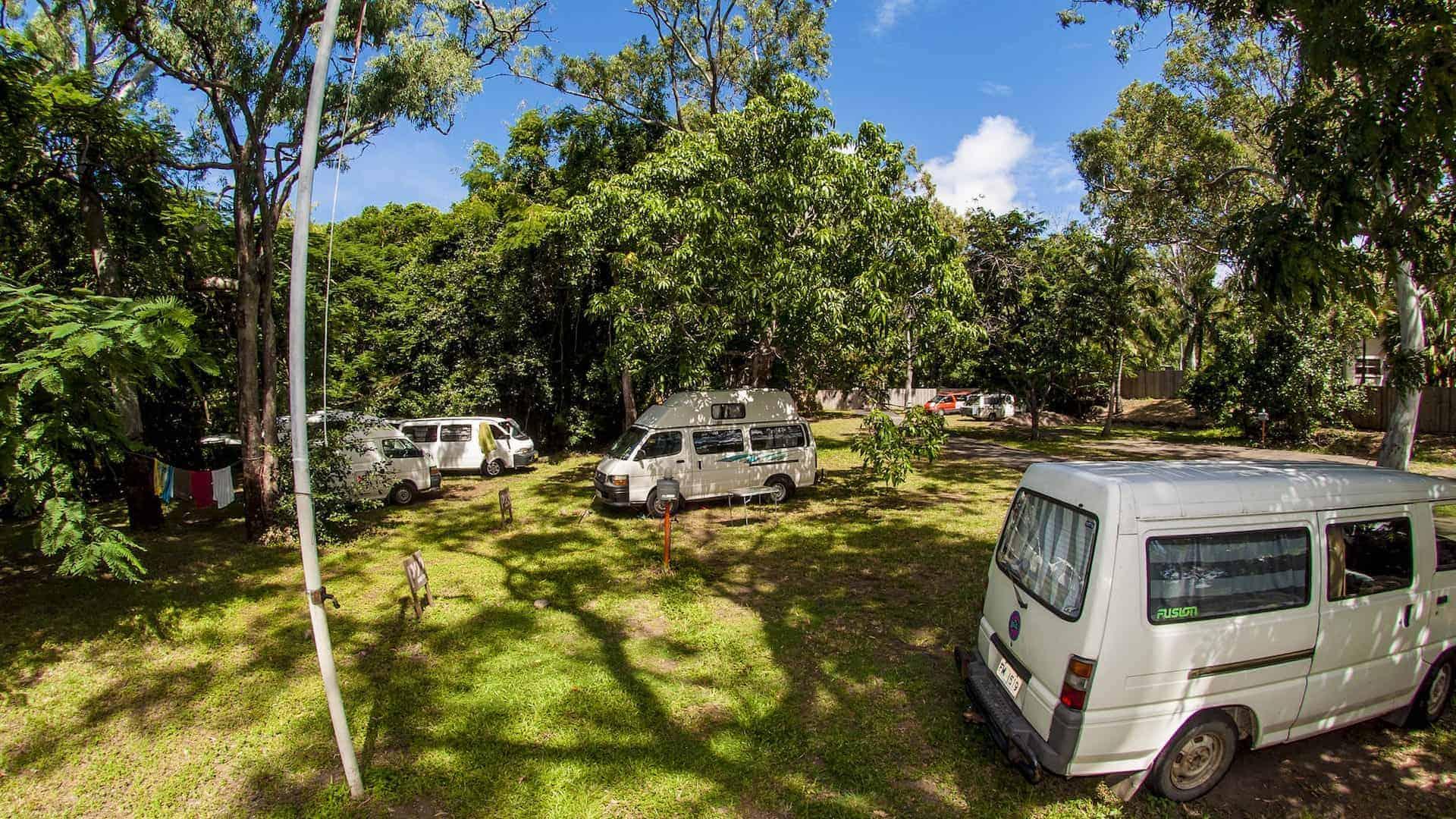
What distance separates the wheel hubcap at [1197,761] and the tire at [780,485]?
8.70 m

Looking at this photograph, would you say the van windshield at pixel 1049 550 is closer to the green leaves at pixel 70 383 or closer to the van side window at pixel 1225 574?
the van side window at pixel 1225 574

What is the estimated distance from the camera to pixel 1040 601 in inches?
156

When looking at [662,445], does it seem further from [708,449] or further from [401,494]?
[401,494]

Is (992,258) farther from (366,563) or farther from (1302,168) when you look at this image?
(366,563)

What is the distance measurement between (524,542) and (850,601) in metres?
5.49

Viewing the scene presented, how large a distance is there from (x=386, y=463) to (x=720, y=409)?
23.0 feet

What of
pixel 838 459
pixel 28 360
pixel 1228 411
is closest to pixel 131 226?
pixel 28 360

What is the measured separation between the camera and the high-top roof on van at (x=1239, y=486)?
362cm

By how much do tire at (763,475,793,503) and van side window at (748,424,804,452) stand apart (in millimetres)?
626

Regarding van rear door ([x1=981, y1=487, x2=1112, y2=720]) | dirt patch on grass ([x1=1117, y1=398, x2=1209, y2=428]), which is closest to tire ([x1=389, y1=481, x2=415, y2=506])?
van rear door ([x1=981, y1=487, x2=1112, y2=720])

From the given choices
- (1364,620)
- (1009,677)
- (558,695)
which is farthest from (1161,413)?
(558,695)

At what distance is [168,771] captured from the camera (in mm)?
4445

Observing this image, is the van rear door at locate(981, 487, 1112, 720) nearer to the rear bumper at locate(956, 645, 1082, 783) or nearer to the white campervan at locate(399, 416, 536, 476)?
the rear bumper at locate(956, 645, 1082, 783)

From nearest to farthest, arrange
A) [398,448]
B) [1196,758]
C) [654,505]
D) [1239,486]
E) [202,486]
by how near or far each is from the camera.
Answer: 1. [1239,486]
2. [1196,758]
3. [202,486]
4. [654,505]
5. [398,448]
